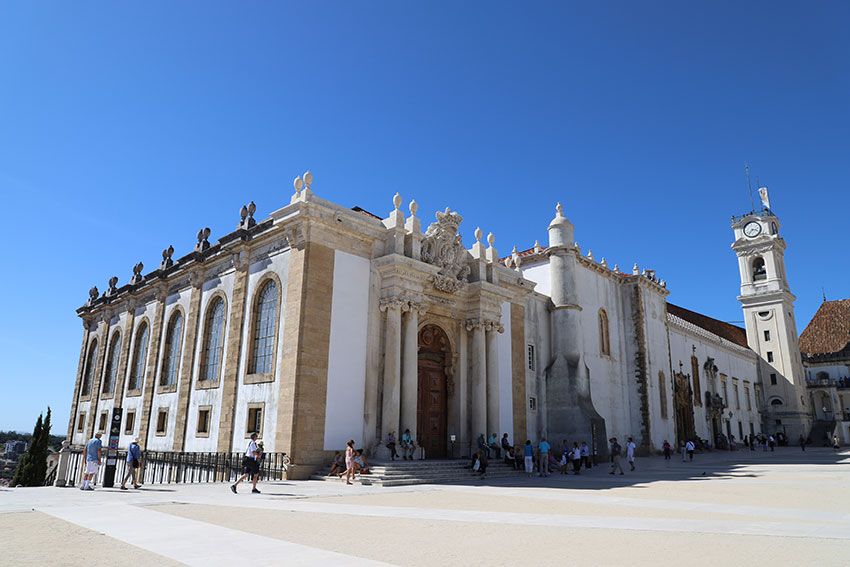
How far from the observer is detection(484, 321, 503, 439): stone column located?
89.6 feet

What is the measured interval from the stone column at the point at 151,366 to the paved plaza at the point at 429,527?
15.8m

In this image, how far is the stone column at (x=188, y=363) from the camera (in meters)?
27.3

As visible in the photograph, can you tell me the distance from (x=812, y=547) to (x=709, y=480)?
1492 centimetres

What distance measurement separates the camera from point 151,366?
31.8 m

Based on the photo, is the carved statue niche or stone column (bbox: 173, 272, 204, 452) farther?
stone column (bbox: 173, 272, 204, 452)

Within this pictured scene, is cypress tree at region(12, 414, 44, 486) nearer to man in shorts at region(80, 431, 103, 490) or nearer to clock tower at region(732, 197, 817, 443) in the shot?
man in shorts at region(80, 431, 103, 490)

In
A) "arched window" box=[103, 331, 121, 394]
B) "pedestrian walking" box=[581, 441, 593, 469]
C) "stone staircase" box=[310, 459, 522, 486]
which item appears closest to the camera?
"stone staircase" box=[310, 459, 522, 486]

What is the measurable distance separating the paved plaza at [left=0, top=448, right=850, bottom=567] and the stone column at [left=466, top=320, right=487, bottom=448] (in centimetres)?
1051

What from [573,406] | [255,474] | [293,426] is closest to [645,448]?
[573,406]

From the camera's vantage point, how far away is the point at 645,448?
1554 inches

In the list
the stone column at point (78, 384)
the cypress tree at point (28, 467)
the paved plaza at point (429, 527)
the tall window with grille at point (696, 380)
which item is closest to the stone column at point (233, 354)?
the paved plaza at point (429, 527)

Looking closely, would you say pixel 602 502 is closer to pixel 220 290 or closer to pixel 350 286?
pixel 350 286

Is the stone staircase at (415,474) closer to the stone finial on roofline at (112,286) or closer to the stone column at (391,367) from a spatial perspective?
the stone column at (391,367)

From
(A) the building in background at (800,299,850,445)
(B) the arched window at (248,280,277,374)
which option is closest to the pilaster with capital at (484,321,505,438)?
(B) the arched window at (248,280,277,374)
